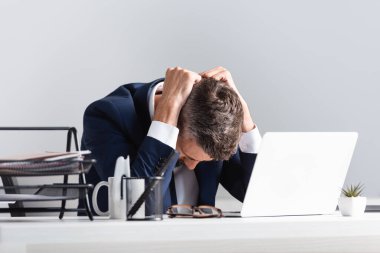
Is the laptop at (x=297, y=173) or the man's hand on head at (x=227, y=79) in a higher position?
the man's hand on head at (x=227, y=79)

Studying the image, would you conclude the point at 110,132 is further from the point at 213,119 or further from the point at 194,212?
the point at 194,212

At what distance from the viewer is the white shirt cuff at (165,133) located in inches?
82.8

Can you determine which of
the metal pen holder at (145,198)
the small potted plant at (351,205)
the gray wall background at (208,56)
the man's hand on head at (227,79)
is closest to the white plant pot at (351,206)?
the small potted plant at (351,205)

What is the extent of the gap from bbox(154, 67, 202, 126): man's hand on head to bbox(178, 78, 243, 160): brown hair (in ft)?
0.09

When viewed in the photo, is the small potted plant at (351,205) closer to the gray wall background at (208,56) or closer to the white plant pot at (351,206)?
the white plant pot at (351,206)

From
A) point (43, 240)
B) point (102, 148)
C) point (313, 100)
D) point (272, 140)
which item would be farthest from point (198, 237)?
point (313, 100)

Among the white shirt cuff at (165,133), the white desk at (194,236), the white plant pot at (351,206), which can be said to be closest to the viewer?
the white desk at (194,236)

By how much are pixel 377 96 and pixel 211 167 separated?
150 cm

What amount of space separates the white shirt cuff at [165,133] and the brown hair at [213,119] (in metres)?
0.08

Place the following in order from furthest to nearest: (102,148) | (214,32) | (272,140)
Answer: (214,32) → (102,148) → (272,140)

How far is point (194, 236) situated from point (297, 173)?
569 mm

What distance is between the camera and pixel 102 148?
234 centimetres

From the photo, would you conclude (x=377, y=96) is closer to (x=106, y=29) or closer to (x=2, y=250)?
(x=106, y=29)

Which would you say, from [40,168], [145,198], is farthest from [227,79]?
[40,168]
